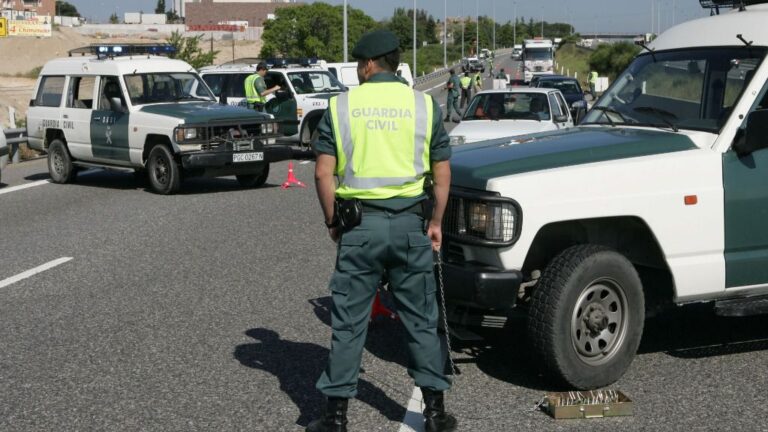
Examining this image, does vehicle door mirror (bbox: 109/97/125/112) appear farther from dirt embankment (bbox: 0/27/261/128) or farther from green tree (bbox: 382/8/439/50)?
green tree (bbox: 382/8/439/50)

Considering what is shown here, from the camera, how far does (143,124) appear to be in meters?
17.1

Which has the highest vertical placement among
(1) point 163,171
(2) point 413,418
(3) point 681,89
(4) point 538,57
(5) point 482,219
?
(4) point 538,57

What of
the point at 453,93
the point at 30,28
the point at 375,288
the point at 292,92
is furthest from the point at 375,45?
the point at 30,28

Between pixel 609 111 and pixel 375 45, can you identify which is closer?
pixel 375 45

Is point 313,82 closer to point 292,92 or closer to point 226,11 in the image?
point 292,92

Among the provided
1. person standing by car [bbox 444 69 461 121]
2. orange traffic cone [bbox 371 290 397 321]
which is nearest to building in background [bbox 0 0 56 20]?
person standing by car [bbox 444 69 461 121]

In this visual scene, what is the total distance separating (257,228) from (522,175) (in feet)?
24.1

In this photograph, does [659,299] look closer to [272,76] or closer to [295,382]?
[295,382]

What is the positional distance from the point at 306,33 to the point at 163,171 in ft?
251

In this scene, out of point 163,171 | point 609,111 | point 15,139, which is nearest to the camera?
point 609,111

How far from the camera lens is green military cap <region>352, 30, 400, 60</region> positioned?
211 inches

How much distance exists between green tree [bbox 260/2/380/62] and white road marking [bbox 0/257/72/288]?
77.9 meters

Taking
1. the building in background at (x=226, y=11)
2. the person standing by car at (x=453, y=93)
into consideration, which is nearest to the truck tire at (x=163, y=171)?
the person standing by car at (x=453, y=93)

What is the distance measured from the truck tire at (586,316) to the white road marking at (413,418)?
69cm
